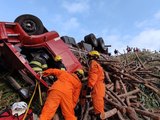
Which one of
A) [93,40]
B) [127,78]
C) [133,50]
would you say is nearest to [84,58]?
[127,78]

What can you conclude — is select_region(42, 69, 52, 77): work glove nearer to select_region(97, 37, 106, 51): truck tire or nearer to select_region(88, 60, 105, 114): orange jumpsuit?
select_region(88, 60, 105, 114): orange jumpsuit

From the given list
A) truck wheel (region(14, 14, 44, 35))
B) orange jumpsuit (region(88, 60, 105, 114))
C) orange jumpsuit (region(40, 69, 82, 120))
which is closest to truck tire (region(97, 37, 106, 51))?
truck wheel (region(14, 14, 44, 35))

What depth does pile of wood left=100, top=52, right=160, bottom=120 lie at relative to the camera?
7.89m

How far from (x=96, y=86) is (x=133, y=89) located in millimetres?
2662

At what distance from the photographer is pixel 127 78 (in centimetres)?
990

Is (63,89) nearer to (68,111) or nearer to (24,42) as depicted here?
(68,111)

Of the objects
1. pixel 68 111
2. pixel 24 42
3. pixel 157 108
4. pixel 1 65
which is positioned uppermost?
pixel 24 42

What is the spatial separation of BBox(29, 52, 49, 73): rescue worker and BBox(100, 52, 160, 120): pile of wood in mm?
1848

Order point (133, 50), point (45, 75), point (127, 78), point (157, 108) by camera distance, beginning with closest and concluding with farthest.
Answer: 1. point (45, 75)
2. point (157, 108)
3. point (127, 78)
4. point (133, 50)

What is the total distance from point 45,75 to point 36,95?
0.51m

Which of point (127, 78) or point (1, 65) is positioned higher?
point (1, 65)

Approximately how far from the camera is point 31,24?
8.77 metres

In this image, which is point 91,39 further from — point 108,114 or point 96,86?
point 108,114

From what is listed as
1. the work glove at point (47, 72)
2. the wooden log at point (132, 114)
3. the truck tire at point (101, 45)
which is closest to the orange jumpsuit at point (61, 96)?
the work glove at point (47, 72)
